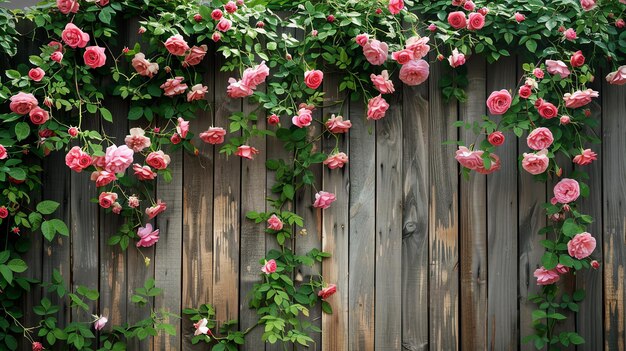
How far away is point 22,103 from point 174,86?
1.75 ft

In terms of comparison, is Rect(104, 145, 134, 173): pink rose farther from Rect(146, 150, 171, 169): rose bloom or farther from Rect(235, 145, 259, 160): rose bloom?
Rect(235, 145, 259, 160): rose bloom

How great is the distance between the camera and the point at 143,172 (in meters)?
2.38

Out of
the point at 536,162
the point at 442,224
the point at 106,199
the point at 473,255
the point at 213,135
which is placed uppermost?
the point at 213,135

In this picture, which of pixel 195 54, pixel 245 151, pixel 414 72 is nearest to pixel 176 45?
pixel 195 54

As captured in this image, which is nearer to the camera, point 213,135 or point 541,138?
point 541,138

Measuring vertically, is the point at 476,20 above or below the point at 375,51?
above

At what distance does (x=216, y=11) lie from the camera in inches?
92.8

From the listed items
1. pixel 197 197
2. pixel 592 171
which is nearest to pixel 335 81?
pixel 197 197

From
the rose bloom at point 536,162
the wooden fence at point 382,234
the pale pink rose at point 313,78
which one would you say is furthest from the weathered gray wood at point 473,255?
the pale pink rose at point 313,78

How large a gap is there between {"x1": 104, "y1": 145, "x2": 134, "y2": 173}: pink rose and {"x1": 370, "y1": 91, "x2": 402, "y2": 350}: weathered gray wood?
3.01 ft

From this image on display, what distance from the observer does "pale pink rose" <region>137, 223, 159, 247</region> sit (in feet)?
7.98

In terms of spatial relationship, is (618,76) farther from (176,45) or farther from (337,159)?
(176,45)

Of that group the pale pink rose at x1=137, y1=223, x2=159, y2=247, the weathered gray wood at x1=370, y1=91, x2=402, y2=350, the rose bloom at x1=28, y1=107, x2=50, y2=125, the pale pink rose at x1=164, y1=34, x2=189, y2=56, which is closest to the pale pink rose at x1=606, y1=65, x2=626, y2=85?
the weathered gray wood at x1=370, y1=91, x2=402, y2=350

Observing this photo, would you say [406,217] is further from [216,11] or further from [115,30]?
[115,30]
